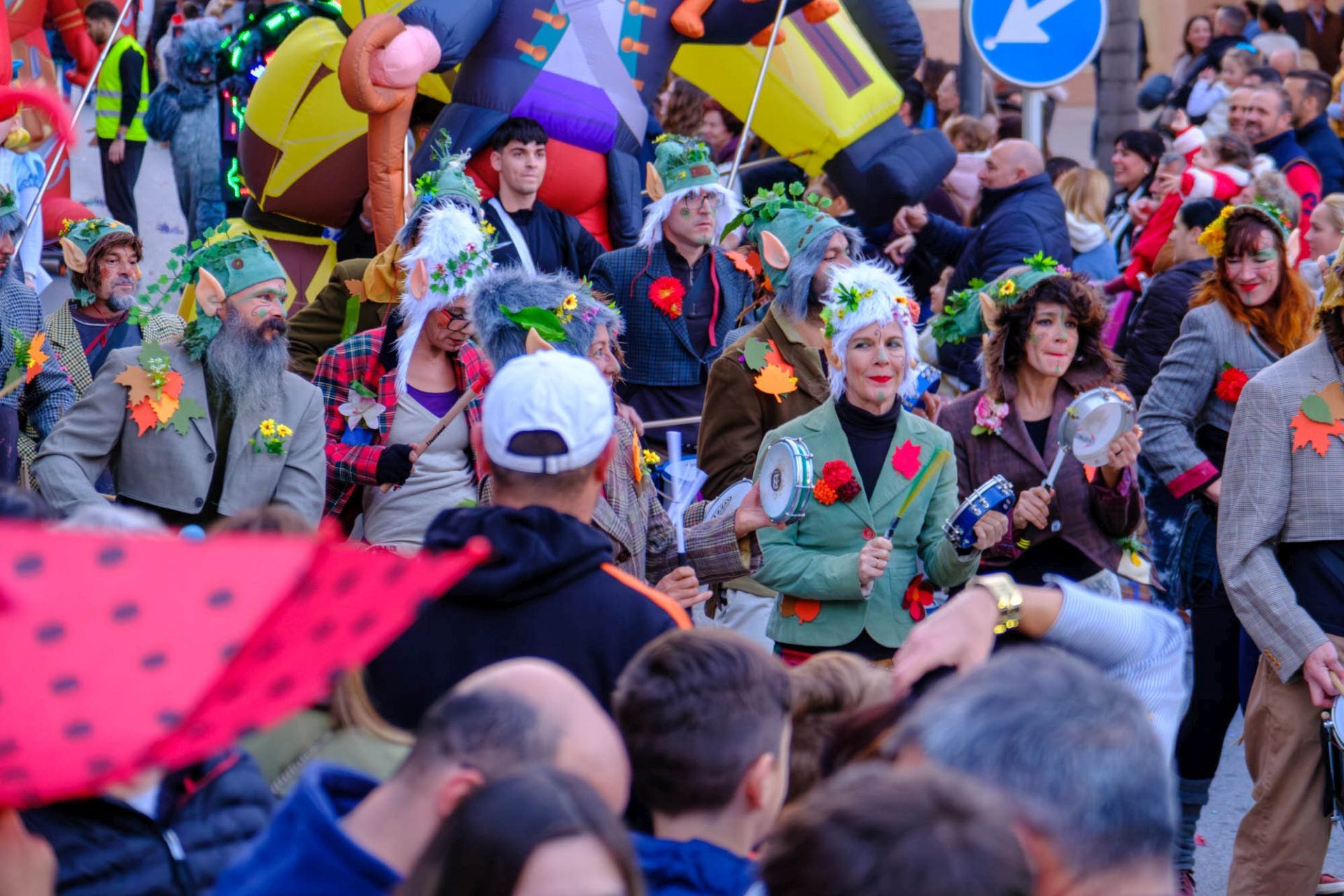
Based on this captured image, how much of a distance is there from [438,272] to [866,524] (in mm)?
1697

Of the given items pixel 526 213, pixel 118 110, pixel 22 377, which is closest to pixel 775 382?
pixel 526 213

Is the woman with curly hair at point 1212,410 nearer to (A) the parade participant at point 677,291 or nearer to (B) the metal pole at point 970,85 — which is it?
(A) the parade participant at point 677,291

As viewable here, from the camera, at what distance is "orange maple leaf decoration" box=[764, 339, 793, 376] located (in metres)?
5.41

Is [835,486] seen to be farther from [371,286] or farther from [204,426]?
[371,286]

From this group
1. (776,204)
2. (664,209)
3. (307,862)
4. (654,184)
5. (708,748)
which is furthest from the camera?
(654,184)

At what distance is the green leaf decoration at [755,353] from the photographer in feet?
17.5

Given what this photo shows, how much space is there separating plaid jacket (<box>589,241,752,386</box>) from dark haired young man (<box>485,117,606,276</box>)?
244 millimetres

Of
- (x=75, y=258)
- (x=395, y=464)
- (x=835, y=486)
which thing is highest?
(x=835, y=486)

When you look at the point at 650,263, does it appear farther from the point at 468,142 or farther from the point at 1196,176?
the point at 1196,176

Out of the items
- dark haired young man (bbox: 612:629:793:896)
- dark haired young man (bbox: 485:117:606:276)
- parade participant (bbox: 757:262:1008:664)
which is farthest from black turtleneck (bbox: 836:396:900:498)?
dark haired young man (bbox: 485:117:606:276)

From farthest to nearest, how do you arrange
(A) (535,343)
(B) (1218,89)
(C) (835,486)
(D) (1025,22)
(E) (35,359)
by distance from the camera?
(B) (1218,89), (D) (1025,22), (E) (35,359), (A) (535,343), (C) (835,486)

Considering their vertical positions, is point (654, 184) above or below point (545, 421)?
below

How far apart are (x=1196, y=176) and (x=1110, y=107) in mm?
6492

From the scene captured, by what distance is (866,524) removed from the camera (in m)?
4.48
